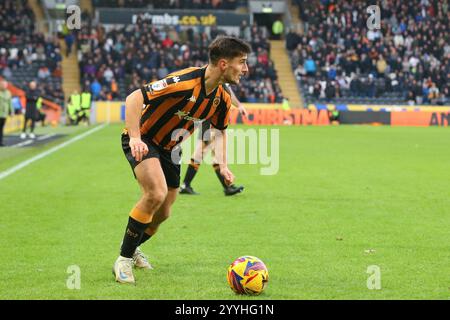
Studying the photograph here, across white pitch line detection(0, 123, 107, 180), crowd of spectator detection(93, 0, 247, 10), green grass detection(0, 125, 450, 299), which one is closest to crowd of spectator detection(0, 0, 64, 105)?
crowd of spectator detection(93, 0, 247, 10)

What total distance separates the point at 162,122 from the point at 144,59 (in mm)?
37736

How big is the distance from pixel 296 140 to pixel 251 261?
73.1 ft

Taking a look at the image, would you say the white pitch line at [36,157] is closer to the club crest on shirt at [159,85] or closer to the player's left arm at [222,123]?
the player's left arm at [222,123]

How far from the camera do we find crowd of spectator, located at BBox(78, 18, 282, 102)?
144ft

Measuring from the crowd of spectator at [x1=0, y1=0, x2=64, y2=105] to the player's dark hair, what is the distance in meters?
36.0

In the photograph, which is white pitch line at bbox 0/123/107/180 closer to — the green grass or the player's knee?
the green grass

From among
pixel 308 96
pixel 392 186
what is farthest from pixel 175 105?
pixel 308 96

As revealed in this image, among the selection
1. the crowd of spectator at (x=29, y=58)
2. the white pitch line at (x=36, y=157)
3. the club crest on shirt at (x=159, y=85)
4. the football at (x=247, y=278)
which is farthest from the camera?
the crowd of spectator at (x=29, y=58)

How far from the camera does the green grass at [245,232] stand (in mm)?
6887

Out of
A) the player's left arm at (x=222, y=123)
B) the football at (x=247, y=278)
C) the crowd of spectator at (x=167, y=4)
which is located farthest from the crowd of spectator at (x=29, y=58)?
the football at (x=247, y=278)

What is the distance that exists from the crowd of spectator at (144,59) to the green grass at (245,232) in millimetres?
25430

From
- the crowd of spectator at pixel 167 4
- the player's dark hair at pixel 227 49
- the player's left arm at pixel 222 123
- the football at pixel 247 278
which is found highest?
the crowd of spectator at pixel 167 4

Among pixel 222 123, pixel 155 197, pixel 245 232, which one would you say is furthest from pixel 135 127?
pixel 245 232
